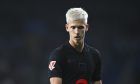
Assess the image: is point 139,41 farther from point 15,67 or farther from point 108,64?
point 15,67

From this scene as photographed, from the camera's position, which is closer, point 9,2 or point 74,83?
point 74,83

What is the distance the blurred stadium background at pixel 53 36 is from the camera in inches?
245

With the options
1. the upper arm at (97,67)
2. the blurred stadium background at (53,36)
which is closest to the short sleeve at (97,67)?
the upper arm at (97,67)

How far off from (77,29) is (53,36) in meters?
3.45

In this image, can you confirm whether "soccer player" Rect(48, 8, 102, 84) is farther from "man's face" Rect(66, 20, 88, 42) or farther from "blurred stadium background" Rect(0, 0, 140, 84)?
"blurred stadium background" Rect(0, 0, 140, 84)

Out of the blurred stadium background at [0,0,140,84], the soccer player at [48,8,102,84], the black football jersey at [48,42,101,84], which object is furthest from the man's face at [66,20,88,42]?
the blurred stadium background at [0,0,140,84]

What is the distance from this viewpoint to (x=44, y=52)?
246 inches

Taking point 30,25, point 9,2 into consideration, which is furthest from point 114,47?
point 9,2

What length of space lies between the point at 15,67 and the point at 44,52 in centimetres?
48

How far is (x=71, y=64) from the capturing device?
290 cm

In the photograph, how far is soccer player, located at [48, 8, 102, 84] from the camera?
284cm

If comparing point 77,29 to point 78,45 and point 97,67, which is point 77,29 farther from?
point 97,67

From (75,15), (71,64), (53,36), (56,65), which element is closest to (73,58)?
(71,64)

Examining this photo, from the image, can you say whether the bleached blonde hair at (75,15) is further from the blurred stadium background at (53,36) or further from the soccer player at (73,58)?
the blurred stadium background at (53,36)
